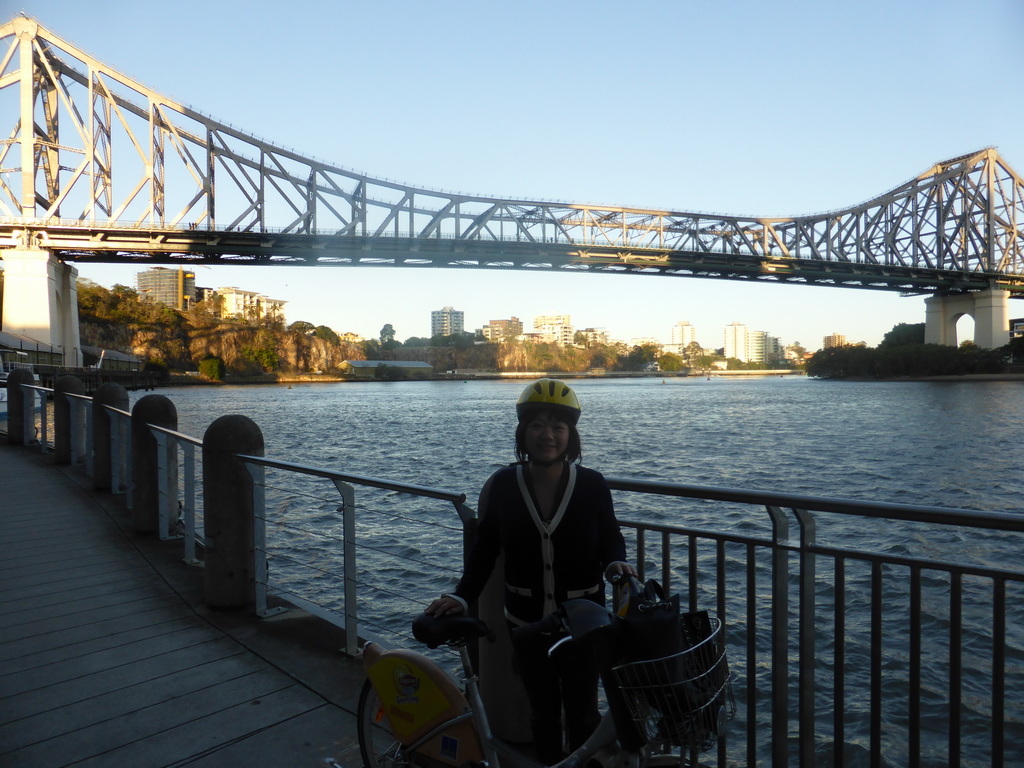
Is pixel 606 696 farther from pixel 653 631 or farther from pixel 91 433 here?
pixel 91 433

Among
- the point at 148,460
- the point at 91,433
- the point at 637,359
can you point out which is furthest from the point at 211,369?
the point at 148,460

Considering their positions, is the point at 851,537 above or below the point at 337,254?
below

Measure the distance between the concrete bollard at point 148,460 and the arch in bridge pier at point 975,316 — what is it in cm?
7277

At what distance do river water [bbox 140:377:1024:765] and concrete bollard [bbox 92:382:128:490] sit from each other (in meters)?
1.87

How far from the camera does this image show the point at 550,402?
206cm

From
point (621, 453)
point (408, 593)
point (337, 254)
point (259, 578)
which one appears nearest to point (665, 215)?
point (337, 254)

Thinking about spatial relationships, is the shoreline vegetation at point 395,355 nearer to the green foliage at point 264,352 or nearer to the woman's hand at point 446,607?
the green foliage at point 264,352

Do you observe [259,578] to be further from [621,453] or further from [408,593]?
[621,453]

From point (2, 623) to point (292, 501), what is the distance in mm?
10388

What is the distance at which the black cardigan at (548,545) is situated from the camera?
2.03 m

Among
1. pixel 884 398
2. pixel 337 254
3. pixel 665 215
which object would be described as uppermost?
pixel 665 215

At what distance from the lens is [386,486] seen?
9.65 ft

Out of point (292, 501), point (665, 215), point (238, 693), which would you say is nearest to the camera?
point (238, 693)

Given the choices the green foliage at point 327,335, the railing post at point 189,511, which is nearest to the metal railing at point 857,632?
the railing post at point 189,511
